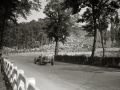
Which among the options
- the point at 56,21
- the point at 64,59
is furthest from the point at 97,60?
the point at 56,21

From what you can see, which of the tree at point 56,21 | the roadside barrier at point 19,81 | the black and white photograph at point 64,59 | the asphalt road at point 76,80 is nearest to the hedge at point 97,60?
the black and white photograph at point 64,59

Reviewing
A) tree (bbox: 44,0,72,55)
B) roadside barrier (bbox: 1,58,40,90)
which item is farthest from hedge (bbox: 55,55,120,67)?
roadside barrier (bbox: 1,58,40,90)

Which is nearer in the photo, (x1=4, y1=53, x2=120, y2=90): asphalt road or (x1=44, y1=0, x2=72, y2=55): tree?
(x1=4, y1=53, x2=120, y2=90): asphalt road

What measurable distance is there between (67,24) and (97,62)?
16799 mm

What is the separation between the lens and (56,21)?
126 ft

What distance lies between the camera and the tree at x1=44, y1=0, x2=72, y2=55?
37.4m

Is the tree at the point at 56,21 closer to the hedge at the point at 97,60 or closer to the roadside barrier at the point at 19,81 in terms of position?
the hedge at the point at 97,60

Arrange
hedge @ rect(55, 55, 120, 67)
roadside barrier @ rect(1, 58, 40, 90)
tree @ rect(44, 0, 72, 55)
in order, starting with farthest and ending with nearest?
1. tree @ rect(44, 0, 72, 55)
2. hedge @ rect(55, 55, 120, 67)
3. roadside barrier @ rect(1, 58, 40, 90)

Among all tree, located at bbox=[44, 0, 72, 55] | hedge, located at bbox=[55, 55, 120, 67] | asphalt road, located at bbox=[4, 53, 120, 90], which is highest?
tree, located at bbox=[44, 0, 72, 55]

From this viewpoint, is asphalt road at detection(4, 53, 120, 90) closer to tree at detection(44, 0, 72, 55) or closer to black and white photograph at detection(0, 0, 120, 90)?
black and white photograph at detection(0, 0, 120, 90)

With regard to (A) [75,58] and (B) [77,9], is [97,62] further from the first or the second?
(B) [77,9]

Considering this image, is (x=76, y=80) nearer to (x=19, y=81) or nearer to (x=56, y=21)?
(x=19, y=81)

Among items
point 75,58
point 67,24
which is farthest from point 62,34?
point 75,58

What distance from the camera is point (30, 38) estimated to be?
12838 cm
